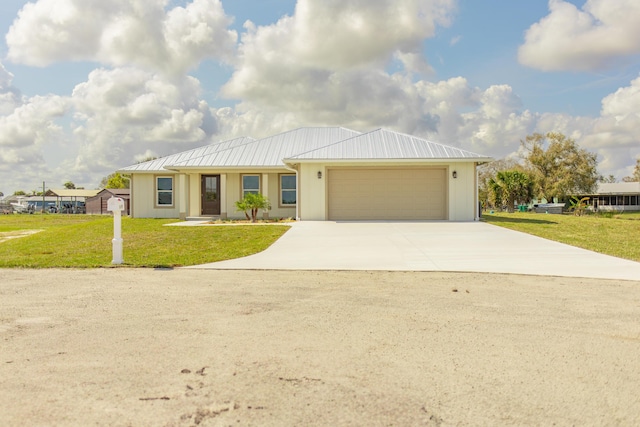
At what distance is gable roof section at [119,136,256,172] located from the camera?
23688 mm

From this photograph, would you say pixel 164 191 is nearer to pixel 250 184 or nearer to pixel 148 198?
pixel 148 198

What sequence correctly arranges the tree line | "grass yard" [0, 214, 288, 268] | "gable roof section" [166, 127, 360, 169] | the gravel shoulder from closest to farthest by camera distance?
the gravel shoulder
"grass yard" [0, 214, 288, 268]
"gable roof section" [166, 127, 360, 169]
the tree line

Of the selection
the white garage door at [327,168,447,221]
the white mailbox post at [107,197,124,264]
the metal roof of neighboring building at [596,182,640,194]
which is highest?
the metal roof of neighboring building at [596,182,640,194]

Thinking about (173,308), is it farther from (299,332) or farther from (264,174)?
(264,174)

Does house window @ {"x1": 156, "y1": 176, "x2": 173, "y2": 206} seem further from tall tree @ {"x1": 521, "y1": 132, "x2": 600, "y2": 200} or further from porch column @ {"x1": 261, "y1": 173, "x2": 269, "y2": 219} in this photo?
tall tree @ {"x1": 521, "y1": 132, "x2": 600, "y2": 200}

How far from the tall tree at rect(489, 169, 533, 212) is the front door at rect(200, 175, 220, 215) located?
2526cm

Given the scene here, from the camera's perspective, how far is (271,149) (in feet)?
75.6

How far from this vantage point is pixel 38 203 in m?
91.1

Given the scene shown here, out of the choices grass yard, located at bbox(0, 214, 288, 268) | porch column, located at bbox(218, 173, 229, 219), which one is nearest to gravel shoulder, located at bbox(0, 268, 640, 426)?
grass yard, located at bbox(0, 214, 288, 268)

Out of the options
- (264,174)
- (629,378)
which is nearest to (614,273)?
(629,378)

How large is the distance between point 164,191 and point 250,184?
5.44 m

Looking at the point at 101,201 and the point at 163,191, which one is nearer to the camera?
the point at 163,191

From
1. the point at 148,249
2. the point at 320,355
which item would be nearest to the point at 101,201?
the point at 148,249

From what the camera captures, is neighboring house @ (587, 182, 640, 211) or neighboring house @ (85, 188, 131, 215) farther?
neighboring house @ (587, 182, 640, 211)
